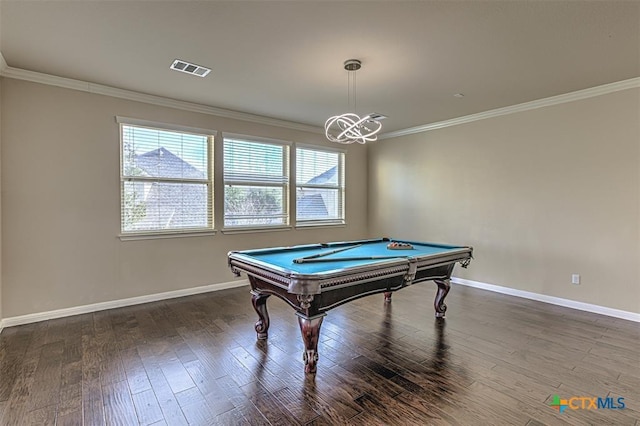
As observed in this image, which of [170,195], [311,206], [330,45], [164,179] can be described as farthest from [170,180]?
[330,45]

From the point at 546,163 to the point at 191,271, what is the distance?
17.2ft

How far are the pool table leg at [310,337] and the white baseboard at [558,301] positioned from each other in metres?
3.61

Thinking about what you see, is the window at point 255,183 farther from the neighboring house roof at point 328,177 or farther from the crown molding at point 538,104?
the crown molding at point 538,104

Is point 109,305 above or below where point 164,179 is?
below

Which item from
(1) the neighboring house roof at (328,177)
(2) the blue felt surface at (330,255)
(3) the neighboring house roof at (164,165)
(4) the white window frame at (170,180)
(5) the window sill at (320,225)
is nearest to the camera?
(2) the blue felt surface at (330,255)

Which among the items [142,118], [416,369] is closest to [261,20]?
[142,118]

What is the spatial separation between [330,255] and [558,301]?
10.9ft

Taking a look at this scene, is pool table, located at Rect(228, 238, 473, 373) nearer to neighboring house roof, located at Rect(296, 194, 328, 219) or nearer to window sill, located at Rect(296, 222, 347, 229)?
window sill, located at Rect(296, 222, 347, 229)

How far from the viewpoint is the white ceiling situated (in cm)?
235

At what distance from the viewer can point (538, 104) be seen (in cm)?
438

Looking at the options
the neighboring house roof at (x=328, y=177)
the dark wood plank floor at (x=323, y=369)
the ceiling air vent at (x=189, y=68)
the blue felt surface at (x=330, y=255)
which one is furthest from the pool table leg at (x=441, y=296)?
the ceiling air vent at (x=189, y=68)

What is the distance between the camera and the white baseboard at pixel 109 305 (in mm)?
3484

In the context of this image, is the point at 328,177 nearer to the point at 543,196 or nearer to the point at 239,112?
the point at 239,112

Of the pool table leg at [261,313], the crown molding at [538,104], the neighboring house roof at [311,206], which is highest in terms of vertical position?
the crown molding at [538,104]
